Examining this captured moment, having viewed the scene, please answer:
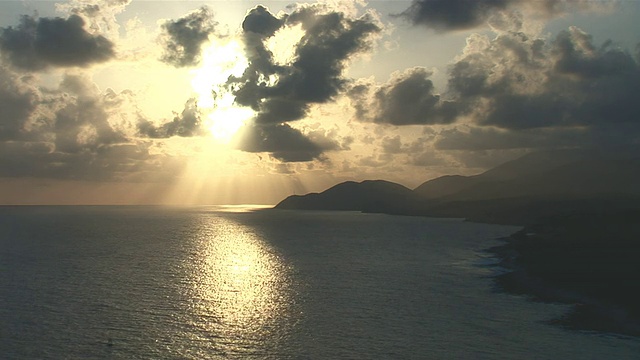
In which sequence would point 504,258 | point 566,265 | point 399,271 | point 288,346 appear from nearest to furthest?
point 288,346, point 566,265, point 399,271, point 504,258

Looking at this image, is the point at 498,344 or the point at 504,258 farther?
the point at 504,258

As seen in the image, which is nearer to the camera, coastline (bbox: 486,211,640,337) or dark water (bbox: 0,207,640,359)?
dark water (bbox: 0,207,640,359)

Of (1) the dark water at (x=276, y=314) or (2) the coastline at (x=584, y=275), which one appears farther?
(2) the coastline at (x=584, y=275)

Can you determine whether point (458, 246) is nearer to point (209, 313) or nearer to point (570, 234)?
point (570, 234)

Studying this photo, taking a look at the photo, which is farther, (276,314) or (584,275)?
(584,275)

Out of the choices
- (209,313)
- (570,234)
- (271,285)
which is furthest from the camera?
(570,234)

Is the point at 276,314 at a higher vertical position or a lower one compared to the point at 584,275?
lower

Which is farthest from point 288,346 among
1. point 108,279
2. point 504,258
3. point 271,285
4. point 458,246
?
point 458,246
